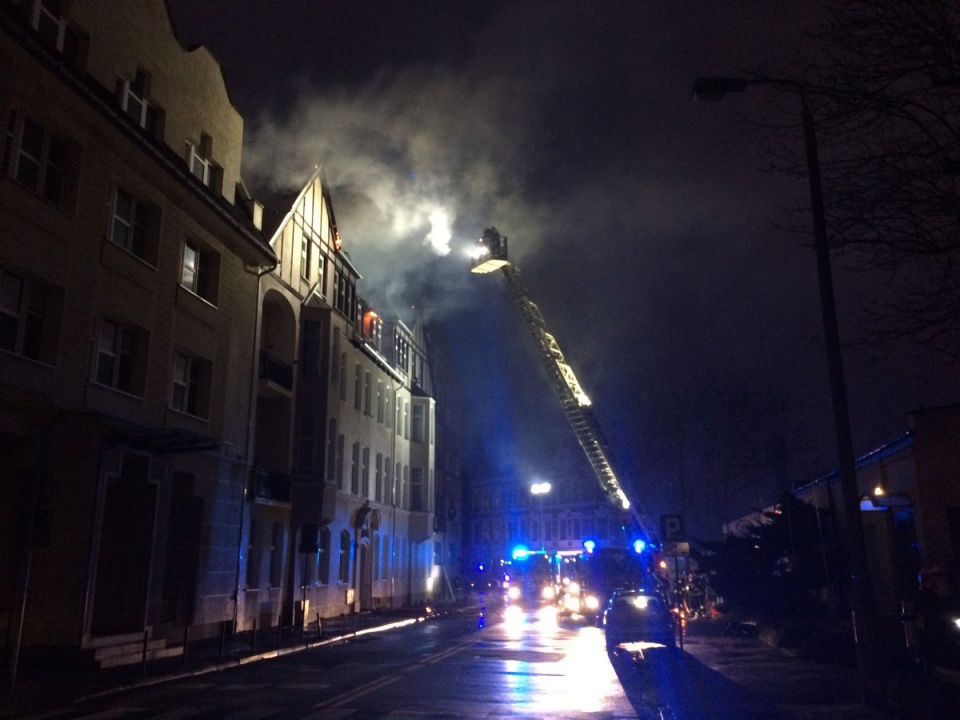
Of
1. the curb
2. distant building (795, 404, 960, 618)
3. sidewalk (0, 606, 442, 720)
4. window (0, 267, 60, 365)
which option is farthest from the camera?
distant building (795, 404, 960, 618)

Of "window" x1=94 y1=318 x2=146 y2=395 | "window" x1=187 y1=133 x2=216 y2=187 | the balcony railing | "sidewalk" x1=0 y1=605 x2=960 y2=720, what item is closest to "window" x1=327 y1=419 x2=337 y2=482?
the balcony railing

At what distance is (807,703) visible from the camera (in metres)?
11.1

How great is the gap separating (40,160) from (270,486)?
12279mm

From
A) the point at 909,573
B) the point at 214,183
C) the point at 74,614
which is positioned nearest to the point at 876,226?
the point at 909,573

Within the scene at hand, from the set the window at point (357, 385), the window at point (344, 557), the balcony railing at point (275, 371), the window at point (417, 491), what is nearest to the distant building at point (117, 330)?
the balcony railing at point (275, 371)

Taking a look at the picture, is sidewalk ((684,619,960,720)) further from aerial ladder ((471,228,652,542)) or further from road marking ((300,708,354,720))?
aerial ladder ((471,228,652,542))

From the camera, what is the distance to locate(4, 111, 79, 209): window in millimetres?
14938

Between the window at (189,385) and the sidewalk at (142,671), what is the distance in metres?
5.77

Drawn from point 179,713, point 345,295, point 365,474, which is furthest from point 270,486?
point 179,713

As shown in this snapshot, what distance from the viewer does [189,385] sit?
2116 cm

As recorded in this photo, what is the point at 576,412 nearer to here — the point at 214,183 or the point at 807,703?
the point at 214,183

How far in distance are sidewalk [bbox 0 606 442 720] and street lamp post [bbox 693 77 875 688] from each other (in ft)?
34.5

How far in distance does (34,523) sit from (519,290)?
24667 millimetres

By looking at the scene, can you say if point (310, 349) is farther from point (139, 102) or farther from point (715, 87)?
point (715, 87)
